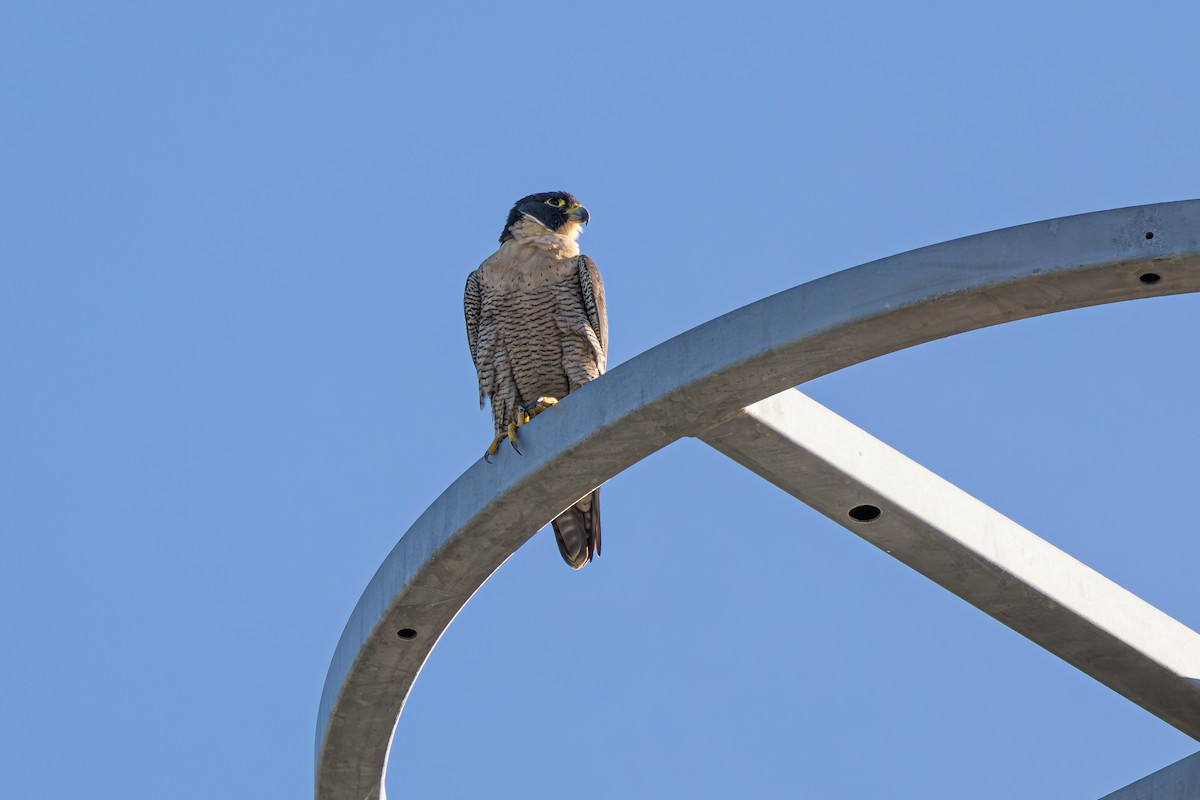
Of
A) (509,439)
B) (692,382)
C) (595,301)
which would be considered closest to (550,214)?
(595,301)

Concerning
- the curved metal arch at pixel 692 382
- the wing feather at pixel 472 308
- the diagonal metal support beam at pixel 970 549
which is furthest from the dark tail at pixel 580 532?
the diagonal metal support beam at pixel 970 549

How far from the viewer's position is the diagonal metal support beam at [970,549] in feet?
17.4

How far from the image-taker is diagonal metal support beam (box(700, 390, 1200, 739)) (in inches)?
209

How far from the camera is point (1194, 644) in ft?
19.1

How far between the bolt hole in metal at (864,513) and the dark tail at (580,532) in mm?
2743

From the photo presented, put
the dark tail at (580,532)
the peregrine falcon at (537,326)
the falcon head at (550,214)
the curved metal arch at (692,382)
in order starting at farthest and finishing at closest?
the falcon head at (550,214)
the peregrine falcon at (537,326)
the dark tail at (580,532)
the curved metal arch at (692,382)

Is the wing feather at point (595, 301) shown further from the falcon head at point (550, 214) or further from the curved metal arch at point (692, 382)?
the curved metal arch at point (692, 382)

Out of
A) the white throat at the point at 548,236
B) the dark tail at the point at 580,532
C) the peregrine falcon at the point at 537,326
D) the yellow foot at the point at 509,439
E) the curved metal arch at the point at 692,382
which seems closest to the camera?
the curved metal arch at the point at 692,382

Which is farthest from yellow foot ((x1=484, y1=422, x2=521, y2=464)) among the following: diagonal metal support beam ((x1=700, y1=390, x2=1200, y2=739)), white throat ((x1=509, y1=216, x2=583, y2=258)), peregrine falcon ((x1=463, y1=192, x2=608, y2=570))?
white throat ((x1=509, y1=216, x2=583, y2=258))

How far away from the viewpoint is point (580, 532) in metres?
8.12

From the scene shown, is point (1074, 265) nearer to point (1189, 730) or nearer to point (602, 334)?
point (1189, 730)

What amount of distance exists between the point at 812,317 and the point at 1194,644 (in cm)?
205

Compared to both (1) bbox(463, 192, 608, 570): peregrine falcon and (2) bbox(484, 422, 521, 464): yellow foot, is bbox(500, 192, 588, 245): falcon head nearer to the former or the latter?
(1) bbox(463, 192, 608, 570): peregrine falcon

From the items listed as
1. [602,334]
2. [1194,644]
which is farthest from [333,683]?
[602,334]
